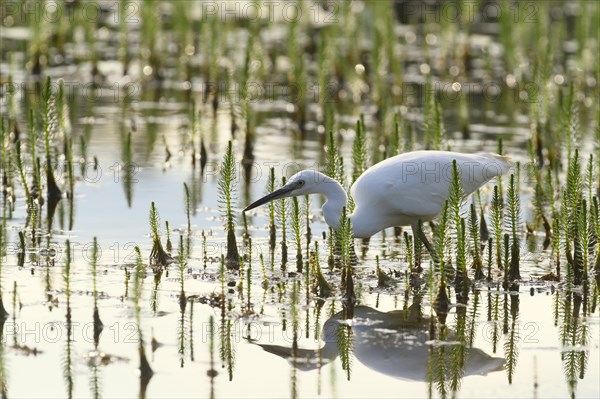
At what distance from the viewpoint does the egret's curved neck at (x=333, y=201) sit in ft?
30.7

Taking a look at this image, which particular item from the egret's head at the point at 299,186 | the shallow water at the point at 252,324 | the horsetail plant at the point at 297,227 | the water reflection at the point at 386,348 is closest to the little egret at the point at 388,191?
the egret's head at the point at 299,186

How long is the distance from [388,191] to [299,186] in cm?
66

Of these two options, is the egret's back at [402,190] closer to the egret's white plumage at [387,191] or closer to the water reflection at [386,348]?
the egret's white plumage at [387,191]

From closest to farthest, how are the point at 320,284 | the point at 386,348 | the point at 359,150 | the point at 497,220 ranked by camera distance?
the point at 386,348 < the point at 320,284 < the point at 497,220 < the point at 359,150

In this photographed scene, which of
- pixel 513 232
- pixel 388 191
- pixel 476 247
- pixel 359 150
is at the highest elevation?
pixel 359 150

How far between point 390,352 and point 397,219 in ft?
7.09

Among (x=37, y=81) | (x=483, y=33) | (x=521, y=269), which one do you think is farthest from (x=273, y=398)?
(x=483, y=33)

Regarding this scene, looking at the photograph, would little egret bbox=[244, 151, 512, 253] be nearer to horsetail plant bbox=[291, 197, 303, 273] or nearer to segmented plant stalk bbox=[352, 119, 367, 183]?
horsetail plant bbox=[291, 197, 303, 273]

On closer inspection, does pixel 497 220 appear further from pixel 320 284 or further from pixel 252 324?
pixel 252 324

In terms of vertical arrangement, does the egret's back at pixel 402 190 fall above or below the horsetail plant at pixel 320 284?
above

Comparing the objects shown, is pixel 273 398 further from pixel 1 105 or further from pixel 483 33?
pixel 483 33

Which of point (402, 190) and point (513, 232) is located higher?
point (402, 190)

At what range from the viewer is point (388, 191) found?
9188mm

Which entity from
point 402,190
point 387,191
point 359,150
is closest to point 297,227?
point 387,191
